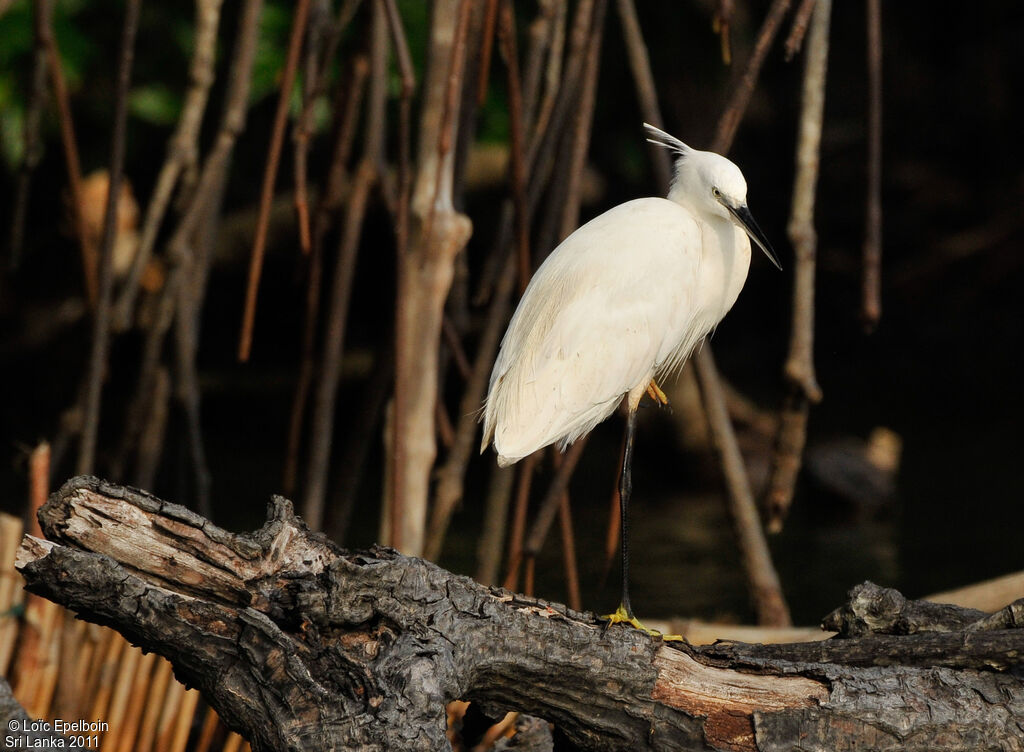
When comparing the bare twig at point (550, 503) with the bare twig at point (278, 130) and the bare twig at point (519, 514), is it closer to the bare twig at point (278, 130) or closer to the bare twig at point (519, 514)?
the bare twig at point (519, 514)

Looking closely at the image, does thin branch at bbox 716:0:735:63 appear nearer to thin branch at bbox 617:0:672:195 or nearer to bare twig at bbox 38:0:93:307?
thin branch at bbox 617:0:672:195

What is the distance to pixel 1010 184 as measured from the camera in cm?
871

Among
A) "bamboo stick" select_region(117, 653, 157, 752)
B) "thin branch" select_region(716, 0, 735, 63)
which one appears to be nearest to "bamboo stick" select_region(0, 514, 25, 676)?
"bamboo stick" select_region(117, 653, 157, 752)

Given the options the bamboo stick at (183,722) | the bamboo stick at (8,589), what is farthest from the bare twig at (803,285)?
the bamboo stick at (8,589)

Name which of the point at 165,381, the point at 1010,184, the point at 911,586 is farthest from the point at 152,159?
the point at 1010,184

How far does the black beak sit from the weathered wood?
726 mm

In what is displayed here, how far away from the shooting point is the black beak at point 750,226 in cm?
206

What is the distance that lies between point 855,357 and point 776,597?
22.7ft

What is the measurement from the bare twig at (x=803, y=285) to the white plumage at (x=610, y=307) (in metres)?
0.27

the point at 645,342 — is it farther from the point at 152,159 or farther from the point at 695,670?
the point at 152,159

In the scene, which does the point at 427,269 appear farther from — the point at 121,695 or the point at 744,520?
the point at 121,695

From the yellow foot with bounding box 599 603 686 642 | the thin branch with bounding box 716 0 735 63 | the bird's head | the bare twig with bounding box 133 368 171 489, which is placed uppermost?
the thin branch with bounding box 716 0 735 63

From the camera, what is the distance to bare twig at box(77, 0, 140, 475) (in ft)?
8.35

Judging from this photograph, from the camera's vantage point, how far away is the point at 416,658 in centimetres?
138
